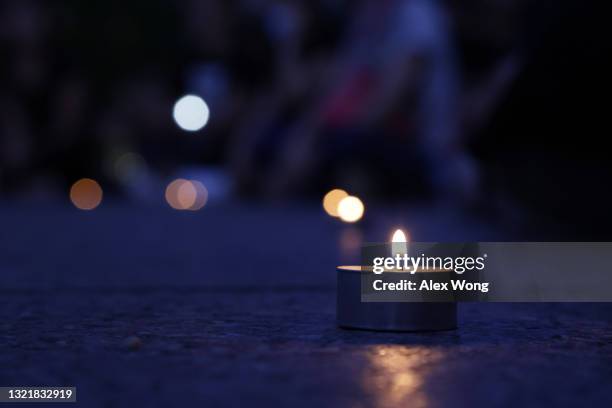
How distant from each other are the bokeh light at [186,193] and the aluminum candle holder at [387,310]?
75.3 feet

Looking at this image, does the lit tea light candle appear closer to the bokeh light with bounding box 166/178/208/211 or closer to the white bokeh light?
the bokeh light with bounding box 166/178/208/211

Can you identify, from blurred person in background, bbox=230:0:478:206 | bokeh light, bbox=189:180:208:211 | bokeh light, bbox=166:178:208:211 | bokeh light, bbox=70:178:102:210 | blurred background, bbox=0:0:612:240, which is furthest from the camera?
bokeh light, bbox=70:178:102:210

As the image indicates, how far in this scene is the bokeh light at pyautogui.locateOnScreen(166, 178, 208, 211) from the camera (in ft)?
88.7

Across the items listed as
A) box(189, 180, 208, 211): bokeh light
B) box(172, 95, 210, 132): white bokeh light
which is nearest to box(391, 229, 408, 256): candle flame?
box(189, 180, 208, 211): bokeh light

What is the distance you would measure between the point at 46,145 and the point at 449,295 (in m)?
24.7

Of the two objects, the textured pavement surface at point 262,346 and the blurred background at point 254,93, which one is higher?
the blurred background at point 254,93

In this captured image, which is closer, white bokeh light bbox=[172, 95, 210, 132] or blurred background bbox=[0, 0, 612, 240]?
blurred background bbox=[0, 0, 612, 240]

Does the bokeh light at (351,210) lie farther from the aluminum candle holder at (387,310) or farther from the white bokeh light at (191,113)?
the white bokeh light at (191,113)

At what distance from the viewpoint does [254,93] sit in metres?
27.5

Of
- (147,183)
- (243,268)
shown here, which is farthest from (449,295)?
(147,183)

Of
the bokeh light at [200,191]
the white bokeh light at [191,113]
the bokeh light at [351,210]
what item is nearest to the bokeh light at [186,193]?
the bokeh light at [200,191]

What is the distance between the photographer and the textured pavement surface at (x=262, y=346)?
2.20 metres

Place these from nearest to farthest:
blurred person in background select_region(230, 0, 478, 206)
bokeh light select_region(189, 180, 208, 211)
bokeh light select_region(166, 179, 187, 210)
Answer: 1. blurred person in background select_region(230, 0, 478, 206)
2. bokeh light select_region(189, 180, 208, 211)
3. bokeh light select_region(166, 179, 187, 210)

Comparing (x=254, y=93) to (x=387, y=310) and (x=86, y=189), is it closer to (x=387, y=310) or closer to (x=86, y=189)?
(x=86, y=189)
